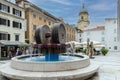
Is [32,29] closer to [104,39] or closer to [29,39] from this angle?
[29,39]

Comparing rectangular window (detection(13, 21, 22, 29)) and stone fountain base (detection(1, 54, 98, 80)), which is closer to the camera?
stone fountain base (detection(1, 54, 98, 80))

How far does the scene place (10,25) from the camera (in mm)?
29438

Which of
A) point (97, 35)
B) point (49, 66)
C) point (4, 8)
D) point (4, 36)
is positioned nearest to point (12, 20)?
point (4, 8)

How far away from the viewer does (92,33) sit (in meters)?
62.6

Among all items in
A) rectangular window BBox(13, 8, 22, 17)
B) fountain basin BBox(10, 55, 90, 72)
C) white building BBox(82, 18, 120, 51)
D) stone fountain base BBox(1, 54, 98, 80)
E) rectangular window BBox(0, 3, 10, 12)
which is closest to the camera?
stone fountain base BBox(1, 54, 98, 80)

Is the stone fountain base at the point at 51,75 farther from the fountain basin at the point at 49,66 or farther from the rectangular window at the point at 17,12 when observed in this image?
the rectangular window at the point at 17,12

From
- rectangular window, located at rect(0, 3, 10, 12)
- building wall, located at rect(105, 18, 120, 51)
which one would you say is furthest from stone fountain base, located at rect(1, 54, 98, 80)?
building wall, located at rect(105, 18, 120, 51)

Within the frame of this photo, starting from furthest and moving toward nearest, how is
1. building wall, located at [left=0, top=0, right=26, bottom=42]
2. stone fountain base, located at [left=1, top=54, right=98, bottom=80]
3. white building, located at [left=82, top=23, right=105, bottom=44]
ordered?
white building, located at [left=82, top=23, right=105, bottom=44] < building wall, located at [left=0, top=0, right=26, bottom=42] < stone fountain base, located at [left=1, top=54, right=98, bottom=80]

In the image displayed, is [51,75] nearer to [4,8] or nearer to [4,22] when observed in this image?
[4,22]

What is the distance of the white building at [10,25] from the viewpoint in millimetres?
→ 27109

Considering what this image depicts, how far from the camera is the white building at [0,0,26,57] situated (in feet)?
88.9

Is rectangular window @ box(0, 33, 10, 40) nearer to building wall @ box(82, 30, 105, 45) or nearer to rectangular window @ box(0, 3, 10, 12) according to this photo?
rectangular window @ box(0, 3, 10, 12)

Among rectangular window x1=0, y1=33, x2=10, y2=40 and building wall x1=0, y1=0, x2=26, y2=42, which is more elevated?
building wall x1=0, y1=0, x2=26, y2=42

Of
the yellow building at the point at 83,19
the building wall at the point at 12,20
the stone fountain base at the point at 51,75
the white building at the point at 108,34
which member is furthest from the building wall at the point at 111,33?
the stone fountain base at the point at 51,75
